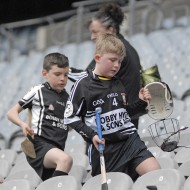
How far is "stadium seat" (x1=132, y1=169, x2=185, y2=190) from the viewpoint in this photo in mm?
3328

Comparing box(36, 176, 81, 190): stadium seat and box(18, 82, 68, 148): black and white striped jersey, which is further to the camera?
box(18, 82, 68, 148): black and white striped jersey

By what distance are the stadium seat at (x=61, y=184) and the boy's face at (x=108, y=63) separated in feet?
2.05

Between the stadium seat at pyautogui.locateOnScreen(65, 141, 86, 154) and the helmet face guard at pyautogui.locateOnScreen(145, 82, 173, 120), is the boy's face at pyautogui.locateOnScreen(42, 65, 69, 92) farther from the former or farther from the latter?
the stadium seat at pyautogui.locateOnScreen(65, 141, 86, 154)

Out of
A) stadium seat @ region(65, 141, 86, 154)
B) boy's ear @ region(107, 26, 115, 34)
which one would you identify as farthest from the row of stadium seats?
boy's ear @ region(107, 26, 115, 34)

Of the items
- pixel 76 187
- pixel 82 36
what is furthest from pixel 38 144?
pixel 82 36

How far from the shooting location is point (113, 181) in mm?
3539

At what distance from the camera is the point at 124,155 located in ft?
12.0

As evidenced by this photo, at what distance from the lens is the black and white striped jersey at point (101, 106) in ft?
12.0

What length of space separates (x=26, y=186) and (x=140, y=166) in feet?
2.51

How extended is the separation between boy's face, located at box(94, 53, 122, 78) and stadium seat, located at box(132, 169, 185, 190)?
0.60m

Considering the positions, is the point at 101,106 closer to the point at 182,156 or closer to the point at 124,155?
the point at 124,155

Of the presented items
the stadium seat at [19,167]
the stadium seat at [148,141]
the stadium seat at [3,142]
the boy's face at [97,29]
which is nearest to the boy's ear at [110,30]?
the boy's face at [97,29]

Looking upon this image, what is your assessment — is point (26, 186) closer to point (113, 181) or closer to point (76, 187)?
point (76, 187)

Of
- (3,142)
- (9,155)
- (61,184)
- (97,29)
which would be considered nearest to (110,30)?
(97,29)
